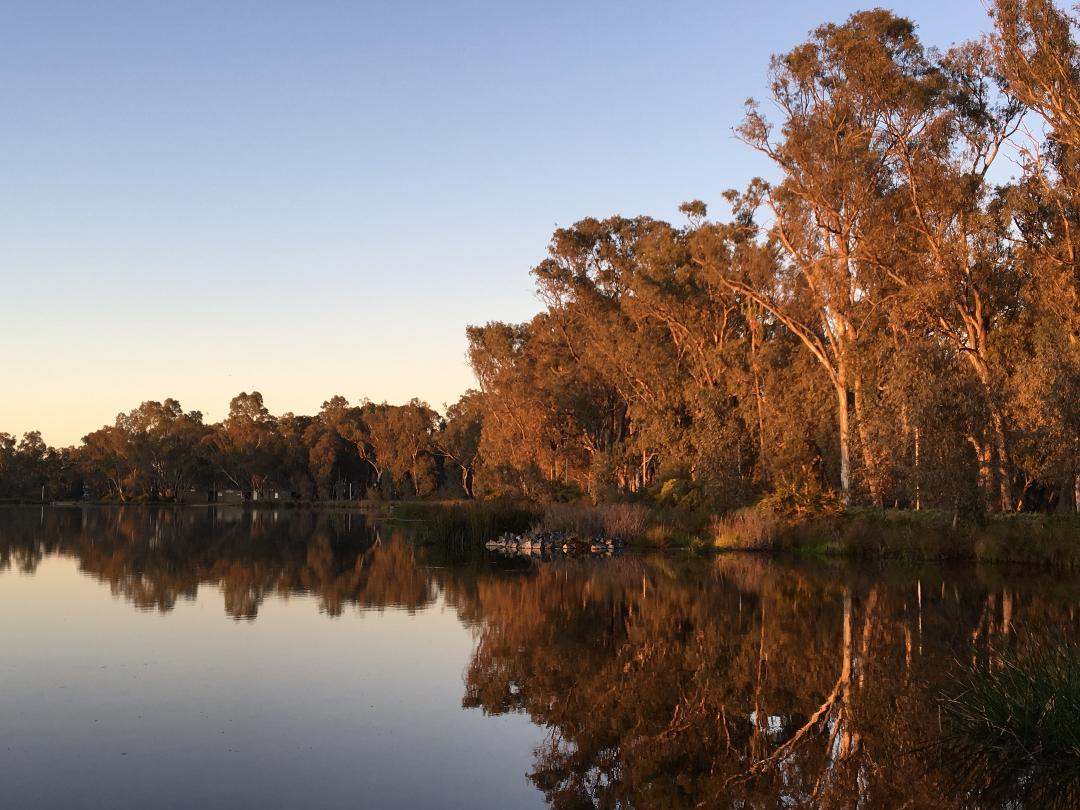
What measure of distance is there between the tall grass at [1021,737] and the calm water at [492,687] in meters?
0.36

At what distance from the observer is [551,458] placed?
5762cm

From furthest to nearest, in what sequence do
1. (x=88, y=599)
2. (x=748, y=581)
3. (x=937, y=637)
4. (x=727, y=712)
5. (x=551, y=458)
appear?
(x=551, y=458) < (x=748, y=581) < (x=88, y=599) < (x=937, y=637) < (x=727, y=712)

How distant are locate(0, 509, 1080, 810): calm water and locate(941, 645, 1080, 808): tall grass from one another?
36 centimetres

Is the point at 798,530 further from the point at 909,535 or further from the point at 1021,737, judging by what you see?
the point at 1021,737

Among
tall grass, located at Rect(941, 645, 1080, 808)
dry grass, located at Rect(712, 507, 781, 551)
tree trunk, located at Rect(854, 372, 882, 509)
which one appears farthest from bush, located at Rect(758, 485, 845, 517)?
tall grass, located at Rect(941, 645, 1080, 808)

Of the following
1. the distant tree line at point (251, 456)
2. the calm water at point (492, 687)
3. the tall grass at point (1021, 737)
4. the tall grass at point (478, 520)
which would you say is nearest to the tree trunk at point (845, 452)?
the calm water at point (492, 687)

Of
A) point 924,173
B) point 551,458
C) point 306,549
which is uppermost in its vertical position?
point 924,173

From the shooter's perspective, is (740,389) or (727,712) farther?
(740,389)

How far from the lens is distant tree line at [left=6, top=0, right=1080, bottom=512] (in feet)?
97.1

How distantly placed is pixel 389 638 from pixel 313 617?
2.89 meters

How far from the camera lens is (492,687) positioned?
38.7ft

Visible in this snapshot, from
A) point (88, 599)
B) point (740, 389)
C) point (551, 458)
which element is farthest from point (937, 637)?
point (551, 458)

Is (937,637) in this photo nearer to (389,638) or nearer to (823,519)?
(389,638)

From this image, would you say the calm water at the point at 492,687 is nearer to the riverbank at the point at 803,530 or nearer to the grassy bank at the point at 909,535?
the grassy bank at the point at 909,535
